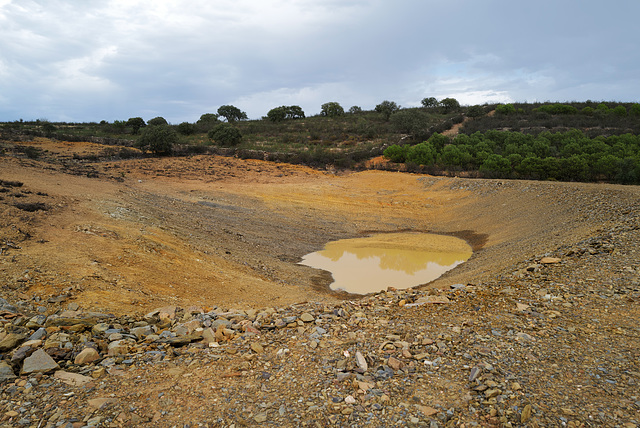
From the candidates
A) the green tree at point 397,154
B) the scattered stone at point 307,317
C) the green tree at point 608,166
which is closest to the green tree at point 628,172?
the green tree at point 608,166

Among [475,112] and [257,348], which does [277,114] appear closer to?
[475,112]

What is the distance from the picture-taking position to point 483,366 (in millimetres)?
4062

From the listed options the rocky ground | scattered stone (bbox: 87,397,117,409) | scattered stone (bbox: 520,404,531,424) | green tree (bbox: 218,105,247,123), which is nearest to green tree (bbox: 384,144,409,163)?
the rocky ground

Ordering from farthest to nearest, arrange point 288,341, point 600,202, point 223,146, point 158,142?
point 223,146
point 158,142
point 600,202
point 288,341

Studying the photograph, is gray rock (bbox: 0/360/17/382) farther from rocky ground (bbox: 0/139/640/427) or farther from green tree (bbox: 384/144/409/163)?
green tree (bbox: 384/144/409/163)

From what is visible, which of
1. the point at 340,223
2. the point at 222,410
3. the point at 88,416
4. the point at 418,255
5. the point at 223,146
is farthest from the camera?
the point at 223,146

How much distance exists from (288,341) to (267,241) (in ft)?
32.2

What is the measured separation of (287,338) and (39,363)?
2791 mm

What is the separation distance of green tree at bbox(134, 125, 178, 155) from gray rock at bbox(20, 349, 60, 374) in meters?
29.3

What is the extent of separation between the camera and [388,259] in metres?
13.9

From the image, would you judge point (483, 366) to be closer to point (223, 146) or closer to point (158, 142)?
point (158, 142)

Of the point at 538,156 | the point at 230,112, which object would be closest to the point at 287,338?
the point at 538,156

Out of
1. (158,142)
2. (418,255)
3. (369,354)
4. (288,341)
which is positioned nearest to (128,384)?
(288,341)

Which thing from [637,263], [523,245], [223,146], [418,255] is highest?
[223,146]
